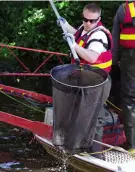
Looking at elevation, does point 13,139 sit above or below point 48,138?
below

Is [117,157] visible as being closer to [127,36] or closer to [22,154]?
[127,36]

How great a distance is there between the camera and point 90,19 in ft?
17.3

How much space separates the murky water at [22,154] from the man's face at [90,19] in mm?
1998

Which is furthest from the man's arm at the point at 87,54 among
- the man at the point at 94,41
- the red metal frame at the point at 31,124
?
the red metal frame at the point at 31,124

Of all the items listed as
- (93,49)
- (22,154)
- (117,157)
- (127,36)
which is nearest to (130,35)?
(127,36)

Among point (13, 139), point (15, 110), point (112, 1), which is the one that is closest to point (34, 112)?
point (15, 110)

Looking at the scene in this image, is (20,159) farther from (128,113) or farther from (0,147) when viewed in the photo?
(128,113)

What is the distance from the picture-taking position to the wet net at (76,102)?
15.3ft

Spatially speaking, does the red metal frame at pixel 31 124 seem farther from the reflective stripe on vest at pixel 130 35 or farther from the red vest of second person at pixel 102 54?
the reflective stripe on vest at pixel 130 35

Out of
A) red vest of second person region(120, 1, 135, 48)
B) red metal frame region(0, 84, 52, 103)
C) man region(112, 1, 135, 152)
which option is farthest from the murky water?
red vest of second person region(120, 1, 135, 48)

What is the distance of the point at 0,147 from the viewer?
7.30 metres

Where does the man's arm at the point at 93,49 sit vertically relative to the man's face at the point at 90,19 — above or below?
below

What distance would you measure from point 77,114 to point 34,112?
4261 mm

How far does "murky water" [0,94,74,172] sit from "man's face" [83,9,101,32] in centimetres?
200
